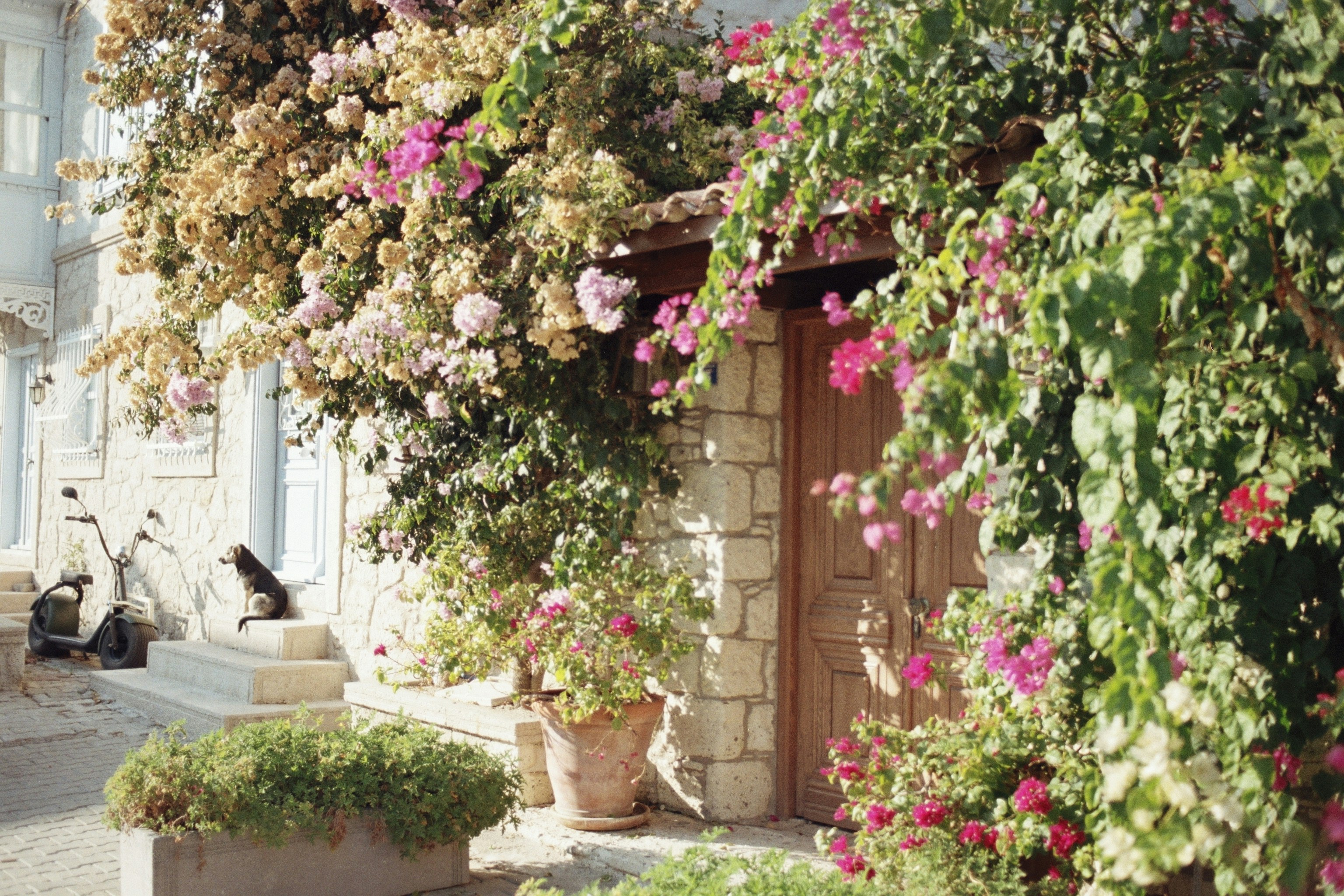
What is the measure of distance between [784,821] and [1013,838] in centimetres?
199

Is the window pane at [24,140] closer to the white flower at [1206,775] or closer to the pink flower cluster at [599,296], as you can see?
the pink flower cluster at [599,296]

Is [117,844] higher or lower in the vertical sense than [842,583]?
lower

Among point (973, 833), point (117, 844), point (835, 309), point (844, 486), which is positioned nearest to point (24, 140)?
point (117, 844)

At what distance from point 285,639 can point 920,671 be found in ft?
16.9

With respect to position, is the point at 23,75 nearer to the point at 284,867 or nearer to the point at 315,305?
the point at 315,305

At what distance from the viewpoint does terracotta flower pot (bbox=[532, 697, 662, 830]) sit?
17.7 feet

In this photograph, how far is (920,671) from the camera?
424 centimetres

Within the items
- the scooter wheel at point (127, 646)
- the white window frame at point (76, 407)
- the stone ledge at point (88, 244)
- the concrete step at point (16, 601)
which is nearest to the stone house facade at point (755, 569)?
the scooter wheel at point (127, 646)

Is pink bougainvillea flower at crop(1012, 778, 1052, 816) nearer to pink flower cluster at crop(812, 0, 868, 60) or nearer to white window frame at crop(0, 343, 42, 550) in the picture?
pink flower cluster at crop(812, 0, 868, 60)

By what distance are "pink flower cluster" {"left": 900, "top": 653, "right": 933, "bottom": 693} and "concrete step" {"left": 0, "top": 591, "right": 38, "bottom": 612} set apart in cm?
1084

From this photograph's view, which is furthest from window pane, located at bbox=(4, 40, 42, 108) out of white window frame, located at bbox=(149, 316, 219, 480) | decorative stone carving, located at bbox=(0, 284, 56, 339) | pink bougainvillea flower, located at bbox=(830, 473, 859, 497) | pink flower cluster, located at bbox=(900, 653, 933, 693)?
pink bougainvillea flower, located at bbox=(830, 473, 859, 497)

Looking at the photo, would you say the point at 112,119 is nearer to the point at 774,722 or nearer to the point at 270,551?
the point at 270,551

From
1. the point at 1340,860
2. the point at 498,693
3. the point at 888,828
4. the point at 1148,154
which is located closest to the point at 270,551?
the point at 498,693

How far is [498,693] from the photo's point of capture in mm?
6375
